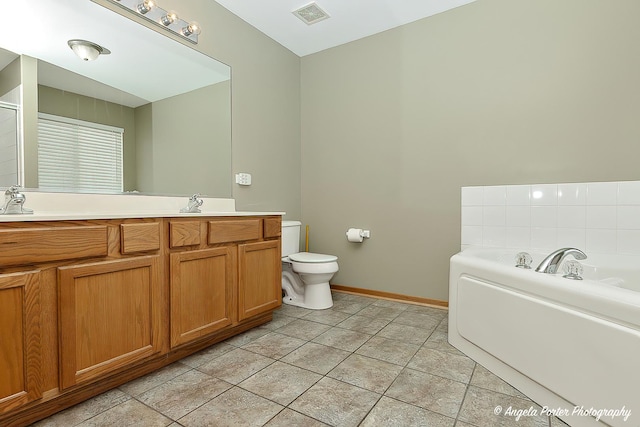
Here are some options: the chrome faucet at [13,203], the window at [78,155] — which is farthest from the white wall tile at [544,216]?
the chrome faucet at [13,203]

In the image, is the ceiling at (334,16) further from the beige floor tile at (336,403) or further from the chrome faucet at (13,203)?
the beige floor tile at (336,403)

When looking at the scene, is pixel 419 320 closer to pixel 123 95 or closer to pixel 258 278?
pixel 258 278

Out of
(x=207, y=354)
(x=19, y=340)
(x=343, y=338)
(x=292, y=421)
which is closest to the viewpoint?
(x=19, y=340)

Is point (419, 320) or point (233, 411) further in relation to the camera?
point (419, 320)

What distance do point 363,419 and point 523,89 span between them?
2391 mm

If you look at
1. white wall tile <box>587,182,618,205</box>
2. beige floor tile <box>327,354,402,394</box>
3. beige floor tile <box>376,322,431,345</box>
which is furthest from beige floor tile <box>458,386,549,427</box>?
white wall tile <box>587,182,618,205</box>

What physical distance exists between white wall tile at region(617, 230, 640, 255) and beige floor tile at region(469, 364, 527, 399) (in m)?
1.20

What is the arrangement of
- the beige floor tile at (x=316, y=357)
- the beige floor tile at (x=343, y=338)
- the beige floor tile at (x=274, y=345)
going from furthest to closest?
the beige floor tile at (x=343, y=338) → the beige floor tile at (x=274, y=345) → the beige floor tile at (x=316, y=357)

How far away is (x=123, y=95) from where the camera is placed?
1.96 metres

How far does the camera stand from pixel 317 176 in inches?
131

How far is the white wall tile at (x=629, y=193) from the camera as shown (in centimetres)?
195

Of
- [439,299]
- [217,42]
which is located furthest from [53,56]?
[439,299]

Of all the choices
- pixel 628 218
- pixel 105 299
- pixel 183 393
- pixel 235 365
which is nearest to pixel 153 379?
pixel 183 393

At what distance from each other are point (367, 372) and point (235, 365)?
0.69m
